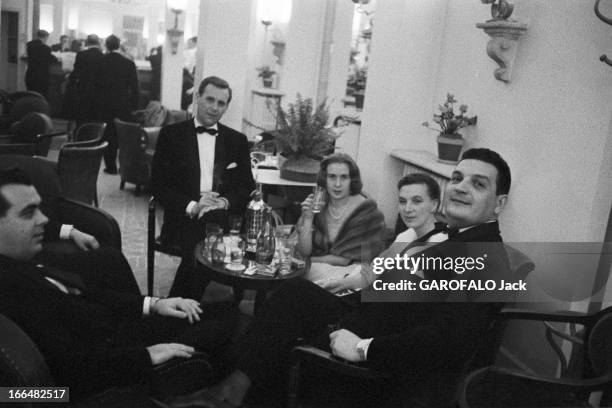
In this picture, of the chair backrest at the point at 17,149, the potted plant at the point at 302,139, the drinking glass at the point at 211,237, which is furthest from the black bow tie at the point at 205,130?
the chair backrest at the point at 17,149

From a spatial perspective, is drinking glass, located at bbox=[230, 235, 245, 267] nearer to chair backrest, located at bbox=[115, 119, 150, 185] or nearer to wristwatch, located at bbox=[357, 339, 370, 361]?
wristwatch, located at bbox=[357, 339, 370, 361]

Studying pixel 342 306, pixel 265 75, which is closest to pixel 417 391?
pixel 342 306

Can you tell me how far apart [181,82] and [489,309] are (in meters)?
8.44

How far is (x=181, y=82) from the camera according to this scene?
9781mm

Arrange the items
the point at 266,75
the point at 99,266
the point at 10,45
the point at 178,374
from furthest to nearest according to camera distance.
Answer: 1. the point at 10,45
2. the point at 266,75
3. the point at 99,266
4. the point at 178,374

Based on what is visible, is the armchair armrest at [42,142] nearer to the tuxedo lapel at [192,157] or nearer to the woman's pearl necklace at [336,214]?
the tuxedo lapel at [192,157]

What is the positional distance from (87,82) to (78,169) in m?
3.61

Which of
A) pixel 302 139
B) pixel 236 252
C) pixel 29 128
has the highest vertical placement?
pixel 302 139

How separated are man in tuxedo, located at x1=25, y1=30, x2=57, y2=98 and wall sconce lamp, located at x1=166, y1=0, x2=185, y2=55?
8.81 feet

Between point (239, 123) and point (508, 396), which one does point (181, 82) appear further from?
point (508, 396)

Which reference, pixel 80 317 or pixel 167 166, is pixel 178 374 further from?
pixel 167 166

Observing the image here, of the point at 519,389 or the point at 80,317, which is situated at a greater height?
the point at 80,317

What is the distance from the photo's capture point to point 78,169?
4609 mm

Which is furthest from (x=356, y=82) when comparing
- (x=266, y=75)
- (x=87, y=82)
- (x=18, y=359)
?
(x=18, y=359)
